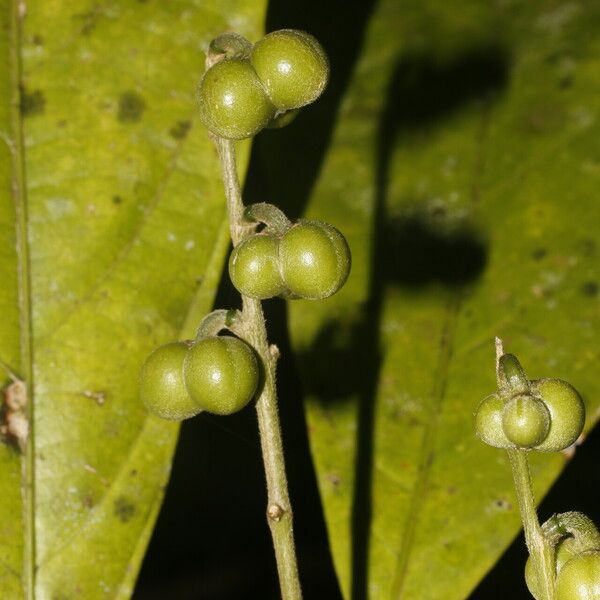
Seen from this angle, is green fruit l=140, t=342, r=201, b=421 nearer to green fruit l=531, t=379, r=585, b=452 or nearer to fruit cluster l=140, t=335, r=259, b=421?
fruit cluster l=140, t=335, r=259, b=421

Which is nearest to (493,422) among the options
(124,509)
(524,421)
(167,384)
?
(524,421)

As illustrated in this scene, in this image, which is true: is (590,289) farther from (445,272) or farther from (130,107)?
(130,107)

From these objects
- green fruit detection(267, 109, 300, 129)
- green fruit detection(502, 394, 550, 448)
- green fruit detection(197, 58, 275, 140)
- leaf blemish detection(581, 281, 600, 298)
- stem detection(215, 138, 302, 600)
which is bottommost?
green fruit detection(502, 394, 550, 448)

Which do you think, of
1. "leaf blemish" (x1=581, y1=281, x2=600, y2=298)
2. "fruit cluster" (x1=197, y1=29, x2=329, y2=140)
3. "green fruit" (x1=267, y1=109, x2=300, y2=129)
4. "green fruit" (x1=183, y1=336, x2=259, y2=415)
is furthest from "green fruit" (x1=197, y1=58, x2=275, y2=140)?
"leaf blemish" (x1=581, y1=281, x2=600, y2=298)

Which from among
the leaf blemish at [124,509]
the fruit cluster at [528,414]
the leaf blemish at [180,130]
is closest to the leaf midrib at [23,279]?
the leaf blemish at [124,509]

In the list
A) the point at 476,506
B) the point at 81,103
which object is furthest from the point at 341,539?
the point at 81,103
